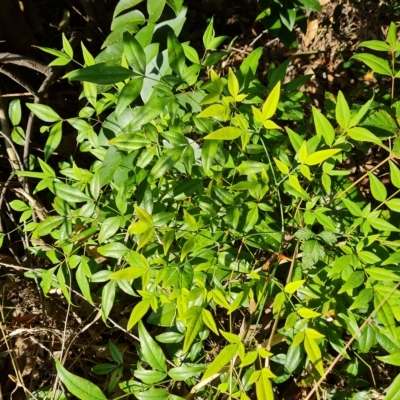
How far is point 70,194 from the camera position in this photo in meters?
1.32

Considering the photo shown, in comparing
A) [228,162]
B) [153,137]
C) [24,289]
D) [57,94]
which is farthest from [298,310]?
[57,94]

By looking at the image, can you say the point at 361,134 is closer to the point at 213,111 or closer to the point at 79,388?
the point at 213,111

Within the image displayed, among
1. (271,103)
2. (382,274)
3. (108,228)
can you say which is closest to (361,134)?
(271,103)

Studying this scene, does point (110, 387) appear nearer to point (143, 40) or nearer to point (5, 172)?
point (143, 40)

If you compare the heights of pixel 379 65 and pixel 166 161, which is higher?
pixel 379 65

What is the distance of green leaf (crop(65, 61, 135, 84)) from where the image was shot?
3.58 ft

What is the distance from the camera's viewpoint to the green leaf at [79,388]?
1.13 m

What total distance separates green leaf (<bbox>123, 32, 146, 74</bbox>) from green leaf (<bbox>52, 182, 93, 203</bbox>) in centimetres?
39

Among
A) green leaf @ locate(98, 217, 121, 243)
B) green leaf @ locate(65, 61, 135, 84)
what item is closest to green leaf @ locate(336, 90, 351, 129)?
green leaf @ locate(65, 61, 135, 84)

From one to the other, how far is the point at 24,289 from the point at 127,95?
102cm

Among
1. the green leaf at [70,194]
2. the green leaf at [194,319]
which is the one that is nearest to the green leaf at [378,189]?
the green leaf at [194,319]

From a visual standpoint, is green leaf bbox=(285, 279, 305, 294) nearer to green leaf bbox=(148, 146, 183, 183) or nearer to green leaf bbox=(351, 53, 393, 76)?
green leaf bbox=(148, 146, 183, 183)

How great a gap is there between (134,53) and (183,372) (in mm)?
804

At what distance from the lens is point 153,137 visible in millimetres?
1185
